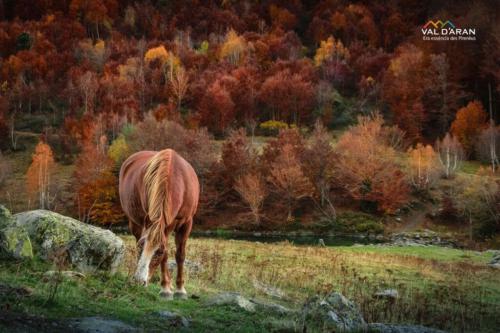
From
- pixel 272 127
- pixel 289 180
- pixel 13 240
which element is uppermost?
pixel 272 127

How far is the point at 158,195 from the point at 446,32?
9765 cm

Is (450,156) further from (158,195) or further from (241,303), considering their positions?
(158,195)

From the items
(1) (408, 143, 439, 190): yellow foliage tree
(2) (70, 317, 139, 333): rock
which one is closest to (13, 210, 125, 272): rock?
(2) (70, 317, 139, 333): rock

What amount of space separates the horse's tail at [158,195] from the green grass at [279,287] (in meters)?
1.13

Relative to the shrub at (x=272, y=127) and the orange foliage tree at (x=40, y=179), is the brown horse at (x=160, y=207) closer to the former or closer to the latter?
the orange foliage tree at (x=40, y=179)

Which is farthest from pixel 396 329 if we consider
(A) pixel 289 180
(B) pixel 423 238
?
(A) pixel 289 180

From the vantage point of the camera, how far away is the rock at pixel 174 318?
7362 millimetres

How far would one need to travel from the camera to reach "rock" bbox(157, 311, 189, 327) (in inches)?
290

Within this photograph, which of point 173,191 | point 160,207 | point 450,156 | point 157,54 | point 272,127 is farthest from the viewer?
point 157,54

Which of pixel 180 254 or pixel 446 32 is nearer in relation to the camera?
pixel 180 254

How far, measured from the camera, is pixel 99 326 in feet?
20.7

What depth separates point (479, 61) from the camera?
9106cm

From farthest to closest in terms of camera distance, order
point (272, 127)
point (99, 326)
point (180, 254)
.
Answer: point (272, 127) < point (180, 254) < point (99, 326)

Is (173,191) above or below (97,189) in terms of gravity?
above
